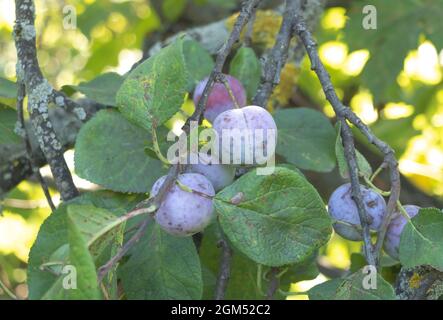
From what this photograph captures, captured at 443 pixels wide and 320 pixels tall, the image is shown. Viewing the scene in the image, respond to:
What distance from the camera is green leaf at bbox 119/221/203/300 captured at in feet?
2.70

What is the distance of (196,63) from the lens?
1184mm

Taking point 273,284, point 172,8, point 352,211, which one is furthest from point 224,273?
point 172,8

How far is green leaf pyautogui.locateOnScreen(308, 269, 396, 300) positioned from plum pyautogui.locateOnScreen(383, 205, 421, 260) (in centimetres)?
8

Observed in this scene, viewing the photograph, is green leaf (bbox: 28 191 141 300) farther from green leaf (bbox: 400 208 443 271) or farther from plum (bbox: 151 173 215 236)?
green leaf (bbox: 400 208 443 271)

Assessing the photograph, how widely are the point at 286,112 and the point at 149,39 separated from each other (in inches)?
44.4

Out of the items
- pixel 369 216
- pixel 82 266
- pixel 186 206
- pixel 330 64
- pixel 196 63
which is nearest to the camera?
pixel 82 266

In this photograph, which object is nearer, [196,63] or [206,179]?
[206,179]

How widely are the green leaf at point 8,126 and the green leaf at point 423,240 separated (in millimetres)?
555

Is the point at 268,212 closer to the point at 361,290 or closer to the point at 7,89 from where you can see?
the point at 361,290

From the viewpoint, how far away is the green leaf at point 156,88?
2.57 ft

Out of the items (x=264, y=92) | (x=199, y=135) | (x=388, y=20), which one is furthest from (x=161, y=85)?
(x=388, y=20)

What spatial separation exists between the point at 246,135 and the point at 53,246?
25 centimetres

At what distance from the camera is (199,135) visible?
2.51ft

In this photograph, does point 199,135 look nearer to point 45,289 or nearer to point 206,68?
point 45,289
